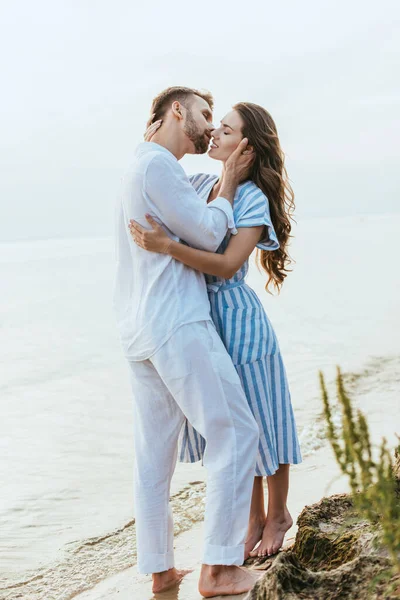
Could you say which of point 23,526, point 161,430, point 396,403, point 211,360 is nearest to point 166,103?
point 211,360

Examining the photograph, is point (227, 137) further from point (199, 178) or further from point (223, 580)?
point (223, 580)

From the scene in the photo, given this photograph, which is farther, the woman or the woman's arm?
the woman

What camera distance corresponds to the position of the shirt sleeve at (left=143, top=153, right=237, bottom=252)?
124 inches

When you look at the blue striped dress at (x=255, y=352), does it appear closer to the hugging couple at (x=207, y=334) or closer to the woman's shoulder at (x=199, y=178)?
the hugging couple at (x=207, y=334)

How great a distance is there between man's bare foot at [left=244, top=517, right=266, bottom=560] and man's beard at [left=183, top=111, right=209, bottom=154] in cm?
187

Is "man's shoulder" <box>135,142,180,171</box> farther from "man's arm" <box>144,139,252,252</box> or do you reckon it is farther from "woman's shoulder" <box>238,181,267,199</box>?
"woman's shoulder" <box>238,181,267,199</box>

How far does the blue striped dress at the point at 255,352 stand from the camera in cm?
347

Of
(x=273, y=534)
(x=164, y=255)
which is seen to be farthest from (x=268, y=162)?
(x=273, y=534)

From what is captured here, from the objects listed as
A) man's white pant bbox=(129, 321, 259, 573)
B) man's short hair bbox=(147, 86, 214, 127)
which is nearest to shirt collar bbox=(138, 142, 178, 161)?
man's short hair bbox=(147, 86, 214, 127)

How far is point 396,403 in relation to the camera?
7844mm

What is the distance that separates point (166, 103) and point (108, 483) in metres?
3.61

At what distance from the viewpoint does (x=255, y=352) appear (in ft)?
11.5

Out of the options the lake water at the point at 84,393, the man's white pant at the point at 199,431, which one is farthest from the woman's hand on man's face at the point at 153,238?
the lake water at the point at 84,393

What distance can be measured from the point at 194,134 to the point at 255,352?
106cm
